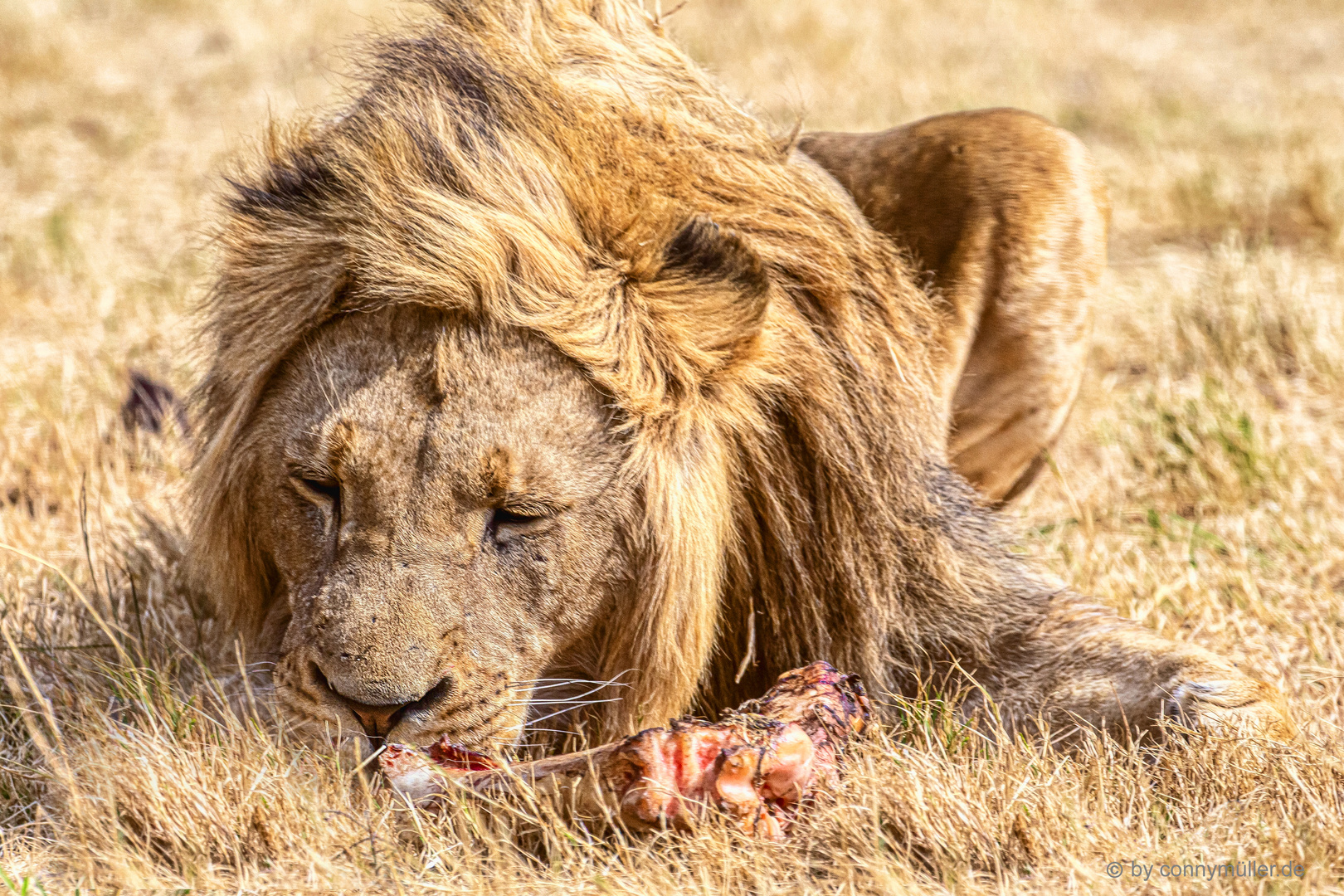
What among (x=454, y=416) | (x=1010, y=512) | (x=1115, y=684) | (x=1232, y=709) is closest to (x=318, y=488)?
(x=454, y=416)

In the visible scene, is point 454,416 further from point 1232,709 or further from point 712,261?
point 1232,709

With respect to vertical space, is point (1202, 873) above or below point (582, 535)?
below

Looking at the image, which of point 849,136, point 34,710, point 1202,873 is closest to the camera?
point 1202,873

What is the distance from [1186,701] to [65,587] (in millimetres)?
2536

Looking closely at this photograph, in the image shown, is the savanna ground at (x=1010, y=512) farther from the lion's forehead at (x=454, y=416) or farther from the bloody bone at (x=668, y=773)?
the lion's forehead at (x=454, y=416)

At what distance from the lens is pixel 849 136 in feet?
12.4

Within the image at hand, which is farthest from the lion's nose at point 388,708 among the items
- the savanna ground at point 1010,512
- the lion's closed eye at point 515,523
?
the lion's closed eye at point 515,523

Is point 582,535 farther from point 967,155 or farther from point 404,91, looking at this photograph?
point 967,155

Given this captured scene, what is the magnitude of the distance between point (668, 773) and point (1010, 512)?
158 centimetres

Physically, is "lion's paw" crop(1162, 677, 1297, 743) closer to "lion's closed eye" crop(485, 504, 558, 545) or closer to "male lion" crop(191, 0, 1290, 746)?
"male lion" crop(191, 0, 1290, 746)

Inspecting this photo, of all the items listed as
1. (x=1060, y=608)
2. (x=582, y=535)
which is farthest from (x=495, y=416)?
(x=1060, y=608)

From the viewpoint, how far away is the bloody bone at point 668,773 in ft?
7.48

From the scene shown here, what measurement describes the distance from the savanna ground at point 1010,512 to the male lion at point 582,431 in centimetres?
21

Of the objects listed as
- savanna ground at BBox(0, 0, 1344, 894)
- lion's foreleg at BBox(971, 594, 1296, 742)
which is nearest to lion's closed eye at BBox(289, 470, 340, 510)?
savanna ground at BBox(0, 0, 1344, 894)
